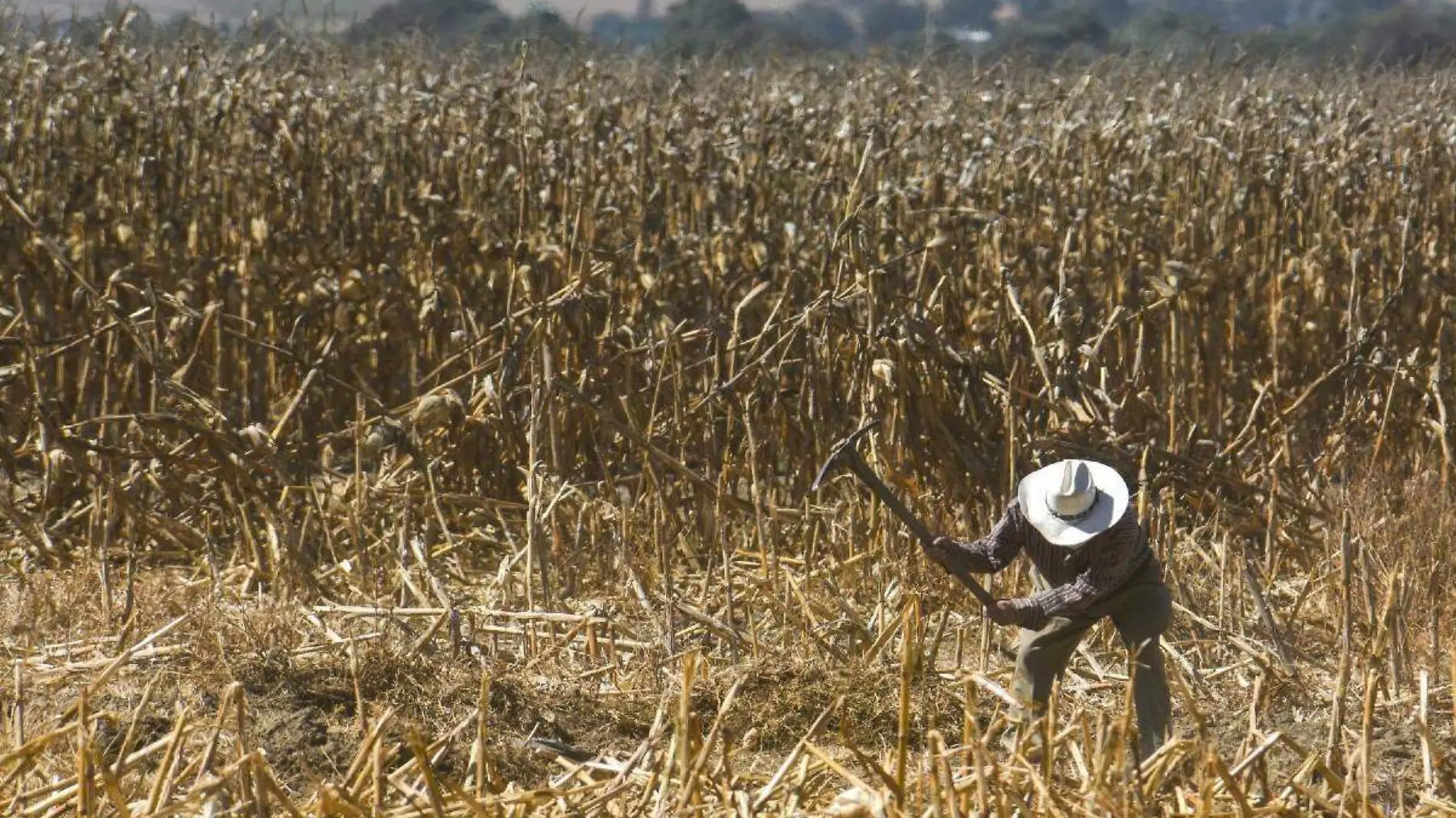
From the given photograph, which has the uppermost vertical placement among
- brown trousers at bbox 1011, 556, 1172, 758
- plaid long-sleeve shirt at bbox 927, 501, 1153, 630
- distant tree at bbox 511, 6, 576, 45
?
distant tree at bbox 511, 6, 576, 45

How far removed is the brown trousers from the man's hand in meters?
0.15

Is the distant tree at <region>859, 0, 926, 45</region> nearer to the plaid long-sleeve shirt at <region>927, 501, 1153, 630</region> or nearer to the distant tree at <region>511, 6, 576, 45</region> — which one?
the distant tree at <region>511, 6, 576, 45</region>

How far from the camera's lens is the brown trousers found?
3.59 m

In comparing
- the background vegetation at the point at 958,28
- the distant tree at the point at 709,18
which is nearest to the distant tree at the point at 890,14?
the background vegetation at the point at 958,28

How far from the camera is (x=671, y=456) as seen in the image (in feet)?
17.0

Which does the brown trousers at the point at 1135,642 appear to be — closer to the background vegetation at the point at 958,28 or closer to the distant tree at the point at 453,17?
the background vegetation at the point at 958,28

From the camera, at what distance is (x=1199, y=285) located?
5926 mm

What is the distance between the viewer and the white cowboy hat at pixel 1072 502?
3.27 m

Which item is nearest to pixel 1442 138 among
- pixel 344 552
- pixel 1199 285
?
pixel 1199 285

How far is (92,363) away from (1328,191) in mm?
4787

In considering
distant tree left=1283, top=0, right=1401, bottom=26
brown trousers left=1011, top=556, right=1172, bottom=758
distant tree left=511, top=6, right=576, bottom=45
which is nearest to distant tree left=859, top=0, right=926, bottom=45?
distant tree left=1283, top=0, right=1401, bottom=26

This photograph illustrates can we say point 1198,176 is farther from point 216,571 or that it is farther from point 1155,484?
point 216,571

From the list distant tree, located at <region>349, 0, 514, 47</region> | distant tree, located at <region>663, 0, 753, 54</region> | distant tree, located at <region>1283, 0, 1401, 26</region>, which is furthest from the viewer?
distant tree, located at <region>1283, 0, 1401, 26</region>

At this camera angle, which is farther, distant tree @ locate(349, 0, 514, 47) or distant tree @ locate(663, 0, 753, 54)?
distant tree @ locate(663, 0, 753, 54)
